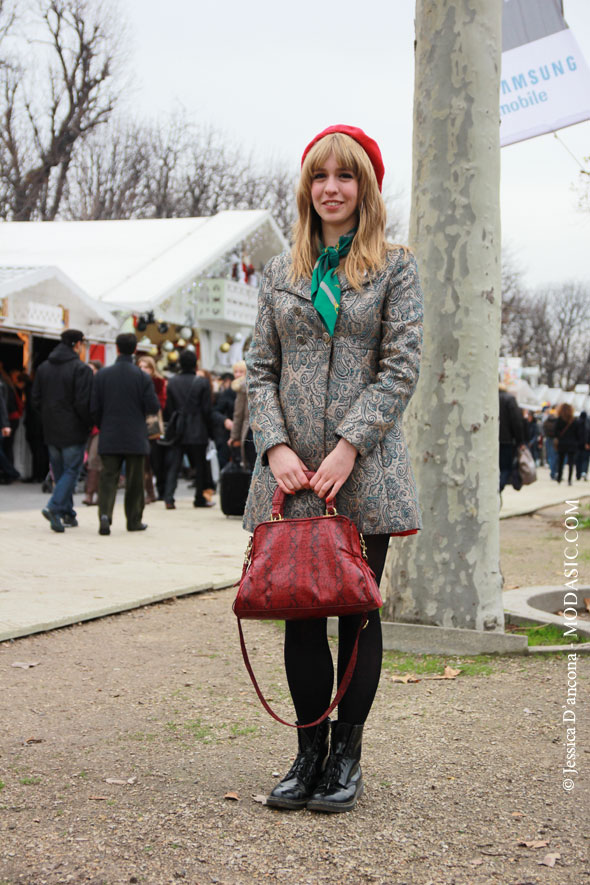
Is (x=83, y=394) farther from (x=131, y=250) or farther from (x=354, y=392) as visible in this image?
(x=131, y=250)

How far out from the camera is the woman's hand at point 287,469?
2900mm

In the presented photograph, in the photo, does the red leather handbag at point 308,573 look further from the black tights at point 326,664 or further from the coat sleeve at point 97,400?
the coat sleeve at point 97,400

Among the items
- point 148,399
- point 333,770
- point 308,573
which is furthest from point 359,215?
point 148,399

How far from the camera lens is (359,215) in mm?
3117

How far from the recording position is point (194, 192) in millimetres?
44156

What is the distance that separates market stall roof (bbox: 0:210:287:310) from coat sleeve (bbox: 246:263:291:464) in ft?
47.7

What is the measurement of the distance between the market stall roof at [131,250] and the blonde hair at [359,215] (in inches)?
573

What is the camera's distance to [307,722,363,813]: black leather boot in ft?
9.55

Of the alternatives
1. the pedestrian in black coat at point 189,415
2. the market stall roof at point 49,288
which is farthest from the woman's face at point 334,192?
the market stall roof at point 49,288

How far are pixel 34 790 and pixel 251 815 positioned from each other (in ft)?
2.28

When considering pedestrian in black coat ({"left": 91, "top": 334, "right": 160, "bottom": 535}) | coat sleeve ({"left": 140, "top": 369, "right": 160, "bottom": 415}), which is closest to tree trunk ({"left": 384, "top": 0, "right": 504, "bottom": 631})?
pedestrian in black coat ({"left": 91, "top": 334, "right": 160, "bottom": 535})

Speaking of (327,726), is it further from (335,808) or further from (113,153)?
(113,153)

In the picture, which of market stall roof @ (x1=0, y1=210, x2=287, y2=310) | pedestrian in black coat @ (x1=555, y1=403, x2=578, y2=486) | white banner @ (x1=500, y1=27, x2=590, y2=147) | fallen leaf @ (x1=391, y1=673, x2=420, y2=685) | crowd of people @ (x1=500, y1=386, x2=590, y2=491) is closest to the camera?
fallen leaf @ (x1=391, y1=673, x2=420, y2=685)

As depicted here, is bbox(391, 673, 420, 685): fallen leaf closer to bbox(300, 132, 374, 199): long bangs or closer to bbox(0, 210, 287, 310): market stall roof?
bbox(300, 132, 374, 199): long bangs
